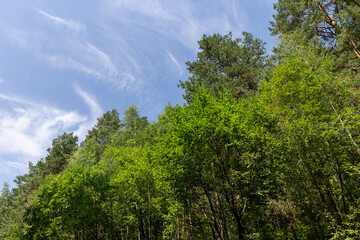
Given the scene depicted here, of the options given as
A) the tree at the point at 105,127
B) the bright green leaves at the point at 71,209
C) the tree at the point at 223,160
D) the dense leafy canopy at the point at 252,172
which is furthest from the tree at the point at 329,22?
the tree at the point at 105,127

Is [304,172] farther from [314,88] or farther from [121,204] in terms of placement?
[121,204]

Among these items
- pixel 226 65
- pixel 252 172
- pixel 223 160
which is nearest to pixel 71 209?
pixel 223 160

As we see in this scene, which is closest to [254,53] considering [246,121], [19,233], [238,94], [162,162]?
[238,94]

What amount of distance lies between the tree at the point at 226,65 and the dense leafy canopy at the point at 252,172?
4.33m

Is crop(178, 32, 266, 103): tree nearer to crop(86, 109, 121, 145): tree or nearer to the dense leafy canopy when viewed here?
the dense leafy canopy

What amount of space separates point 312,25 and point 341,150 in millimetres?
15627

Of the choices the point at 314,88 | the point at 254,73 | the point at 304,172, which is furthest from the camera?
the point at 254,73

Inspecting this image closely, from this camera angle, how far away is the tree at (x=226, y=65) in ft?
76.8

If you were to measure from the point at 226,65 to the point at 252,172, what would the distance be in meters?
18.2

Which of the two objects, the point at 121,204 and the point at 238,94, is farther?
the point at 238,94

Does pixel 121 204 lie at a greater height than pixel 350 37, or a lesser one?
lesser

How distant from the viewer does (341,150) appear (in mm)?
11188

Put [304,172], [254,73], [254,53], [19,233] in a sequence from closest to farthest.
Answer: [304,172]
[19,233]
[254,73]
[254,53]

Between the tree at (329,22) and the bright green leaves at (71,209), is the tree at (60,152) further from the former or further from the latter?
the tree at (329,22)
